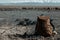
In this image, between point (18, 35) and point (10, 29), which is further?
point (10, 29)

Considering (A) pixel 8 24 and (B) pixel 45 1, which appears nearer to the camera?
(A) pixel 8 24

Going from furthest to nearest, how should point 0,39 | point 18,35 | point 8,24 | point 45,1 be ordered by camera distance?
point 45,1
point 8,24
point 18,35
point 0,39

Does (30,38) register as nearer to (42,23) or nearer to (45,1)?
(42,23)

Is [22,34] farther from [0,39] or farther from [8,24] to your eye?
[8,24]

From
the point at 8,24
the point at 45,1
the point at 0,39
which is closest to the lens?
the point at 0,39

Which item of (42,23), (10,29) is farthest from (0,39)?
(42,23)

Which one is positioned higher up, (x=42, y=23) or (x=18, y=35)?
(x=42, y=23)

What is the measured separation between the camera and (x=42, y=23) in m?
3.53

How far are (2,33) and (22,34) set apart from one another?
0.44 m

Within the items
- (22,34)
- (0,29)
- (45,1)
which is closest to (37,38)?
(22,34)

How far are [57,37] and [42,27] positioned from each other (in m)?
0.36

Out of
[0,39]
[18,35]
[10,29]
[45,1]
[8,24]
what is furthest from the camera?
[45,1]

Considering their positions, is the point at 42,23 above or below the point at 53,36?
above

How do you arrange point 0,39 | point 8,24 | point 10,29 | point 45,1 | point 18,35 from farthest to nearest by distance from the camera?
point 45,1
point 8,24
point 10,29
point 18,35
point 0,39
